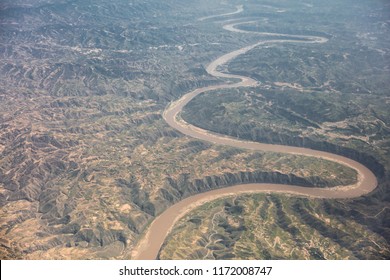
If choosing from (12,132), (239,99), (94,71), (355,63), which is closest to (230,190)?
(239,99)

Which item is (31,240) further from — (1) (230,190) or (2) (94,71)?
(2) (94,71)

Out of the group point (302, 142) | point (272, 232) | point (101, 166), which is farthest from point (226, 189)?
point (302, 142)

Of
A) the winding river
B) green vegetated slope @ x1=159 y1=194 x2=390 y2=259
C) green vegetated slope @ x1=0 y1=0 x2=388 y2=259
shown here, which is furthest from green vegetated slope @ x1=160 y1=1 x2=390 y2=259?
the winding river

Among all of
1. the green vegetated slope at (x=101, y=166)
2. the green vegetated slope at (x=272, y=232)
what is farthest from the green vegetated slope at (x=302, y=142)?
the green vegetated slope at (x=101, y=166)

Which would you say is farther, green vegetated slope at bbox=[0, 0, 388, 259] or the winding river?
green vegetated slope at bbox=[0, 0, 388, 259]

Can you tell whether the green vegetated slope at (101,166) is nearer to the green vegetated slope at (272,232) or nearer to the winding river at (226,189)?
the winding river at (226,189)

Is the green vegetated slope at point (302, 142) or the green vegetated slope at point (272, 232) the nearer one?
the green vegetated slope at point (272, 232)

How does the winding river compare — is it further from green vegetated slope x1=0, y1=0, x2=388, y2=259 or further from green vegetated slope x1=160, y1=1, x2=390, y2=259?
green vegetated slope x1=160, y1=1, x2=390, y2=259

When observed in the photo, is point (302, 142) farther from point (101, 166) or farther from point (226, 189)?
point (101, 166)

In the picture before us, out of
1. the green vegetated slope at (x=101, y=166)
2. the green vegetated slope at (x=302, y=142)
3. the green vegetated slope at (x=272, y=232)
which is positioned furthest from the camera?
the green vegetated slope at (x=101, y=166)
